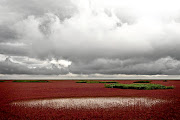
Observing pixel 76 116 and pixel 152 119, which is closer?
pixel 152 119

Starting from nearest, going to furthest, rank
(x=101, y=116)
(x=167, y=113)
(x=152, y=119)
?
(x=152, y=119) → (x=101, y=116) → (x=167, y=113)

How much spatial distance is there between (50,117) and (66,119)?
5.60 feet

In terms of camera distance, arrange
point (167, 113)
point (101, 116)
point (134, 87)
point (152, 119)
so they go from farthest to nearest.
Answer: point (134, 87), point (167, 113), point (101, 116), point (152, 119)

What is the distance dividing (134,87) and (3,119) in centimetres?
3881

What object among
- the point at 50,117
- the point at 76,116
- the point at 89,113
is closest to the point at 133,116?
the point at 89,113

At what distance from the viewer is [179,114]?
622 inches

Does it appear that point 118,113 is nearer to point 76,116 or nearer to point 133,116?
point 133,116

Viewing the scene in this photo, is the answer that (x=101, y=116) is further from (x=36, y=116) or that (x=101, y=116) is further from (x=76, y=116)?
(x=36, y=116)

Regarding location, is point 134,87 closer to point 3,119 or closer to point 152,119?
point 152,119

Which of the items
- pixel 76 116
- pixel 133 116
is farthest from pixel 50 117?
pixel 133 116

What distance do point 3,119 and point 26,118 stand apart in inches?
77.6

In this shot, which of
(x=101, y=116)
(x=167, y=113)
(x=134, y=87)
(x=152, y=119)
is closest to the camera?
(x=152, y=119)

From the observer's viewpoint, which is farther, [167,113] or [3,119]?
[167,113]

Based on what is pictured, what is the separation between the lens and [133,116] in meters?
15.1
